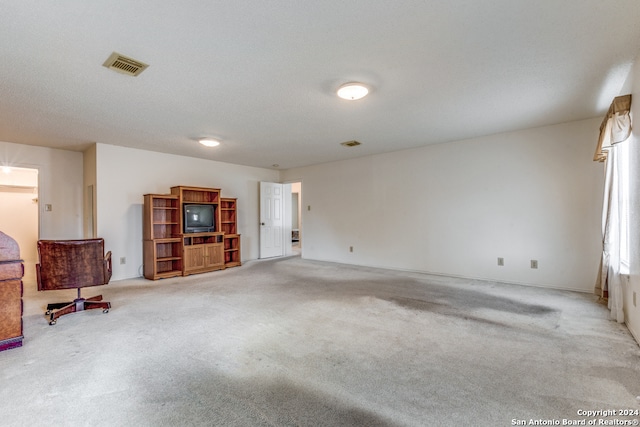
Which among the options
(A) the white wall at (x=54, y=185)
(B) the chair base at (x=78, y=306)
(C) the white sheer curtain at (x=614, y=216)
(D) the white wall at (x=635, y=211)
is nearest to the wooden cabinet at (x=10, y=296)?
(B) the chair base at (x=78, y=306)

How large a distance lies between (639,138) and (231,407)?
12.3ft

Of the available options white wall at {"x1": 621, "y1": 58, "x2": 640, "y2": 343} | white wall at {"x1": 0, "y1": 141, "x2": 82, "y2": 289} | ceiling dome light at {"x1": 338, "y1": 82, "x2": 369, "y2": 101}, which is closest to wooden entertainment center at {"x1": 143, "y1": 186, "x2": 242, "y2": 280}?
white wall at {"x1": 0, "y1": 141, "x2": 82, "y2": 289}

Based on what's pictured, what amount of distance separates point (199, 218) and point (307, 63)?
13.8 feet

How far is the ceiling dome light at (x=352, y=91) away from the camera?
2791 mm

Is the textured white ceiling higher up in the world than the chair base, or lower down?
higher up

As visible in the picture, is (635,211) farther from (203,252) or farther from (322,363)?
(203,252)

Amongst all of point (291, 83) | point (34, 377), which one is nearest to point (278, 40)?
point (291, 83)

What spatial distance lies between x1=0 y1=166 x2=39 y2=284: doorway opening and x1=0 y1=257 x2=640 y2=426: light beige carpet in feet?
16.3

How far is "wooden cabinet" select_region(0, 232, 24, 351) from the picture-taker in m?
2.38

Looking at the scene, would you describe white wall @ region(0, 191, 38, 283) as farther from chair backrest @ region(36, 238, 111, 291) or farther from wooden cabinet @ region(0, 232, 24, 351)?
wooden cabinet @ region(0, 232, 24, 351)

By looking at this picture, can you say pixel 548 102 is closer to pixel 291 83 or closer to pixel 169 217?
pixel 291 83

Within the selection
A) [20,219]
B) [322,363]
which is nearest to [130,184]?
[20,219]

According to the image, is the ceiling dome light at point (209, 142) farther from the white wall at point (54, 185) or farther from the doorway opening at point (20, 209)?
the doorway opening at point (20, 209)

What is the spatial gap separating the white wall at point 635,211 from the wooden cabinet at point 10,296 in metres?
5.21
